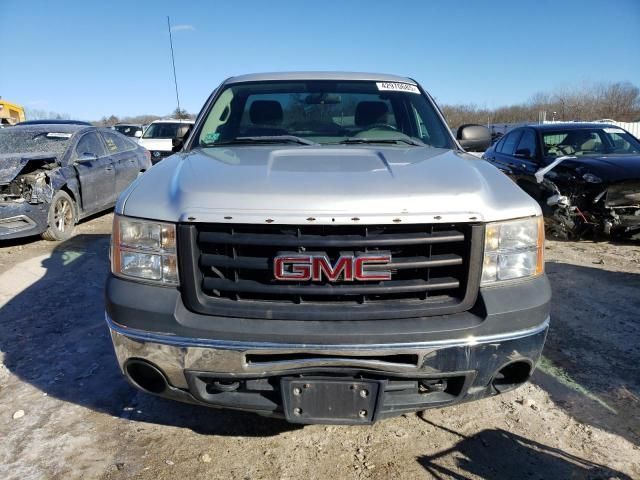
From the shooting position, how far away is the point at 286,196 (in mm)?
2006

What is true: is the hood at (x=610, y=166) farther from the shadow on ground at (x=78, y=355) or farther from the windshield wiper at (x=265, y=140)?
the shadow on ground at (x=78, y=355)

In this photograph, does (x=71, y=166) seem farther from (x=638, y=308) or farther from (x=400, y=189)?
(x=638, y=308)

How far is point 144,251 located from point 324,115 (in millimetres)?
1778

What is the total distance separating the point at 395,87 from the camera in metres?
3.58

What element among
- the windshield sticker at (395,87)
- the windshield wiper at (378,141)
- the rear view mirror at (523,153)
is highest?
the windshield sticker at (395,87)

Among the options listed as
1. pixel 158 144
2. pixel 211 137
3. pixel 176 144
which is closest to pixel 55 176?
pixel 176 144

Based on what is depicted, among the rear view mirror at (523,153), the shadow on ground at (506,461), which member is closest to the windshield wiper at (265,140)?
the shadow on ground at (506,461)

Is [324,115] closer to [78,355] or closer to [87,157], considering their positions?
[78,355]

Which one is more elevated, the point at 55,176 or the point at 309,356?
the point at 55,176

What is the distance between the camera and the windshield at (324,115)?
322cm

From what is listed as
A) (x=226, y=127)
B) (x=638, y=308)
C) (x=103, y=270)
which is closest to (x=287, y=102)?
(x=226, y=127)

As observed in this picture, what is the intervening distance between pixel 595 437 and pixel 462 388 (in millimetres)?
1015

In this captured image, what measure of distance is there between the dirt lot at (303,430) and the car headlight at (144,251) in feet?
3.21

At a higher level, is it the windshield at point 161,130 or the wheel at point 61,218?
the windshield at point 161,130
